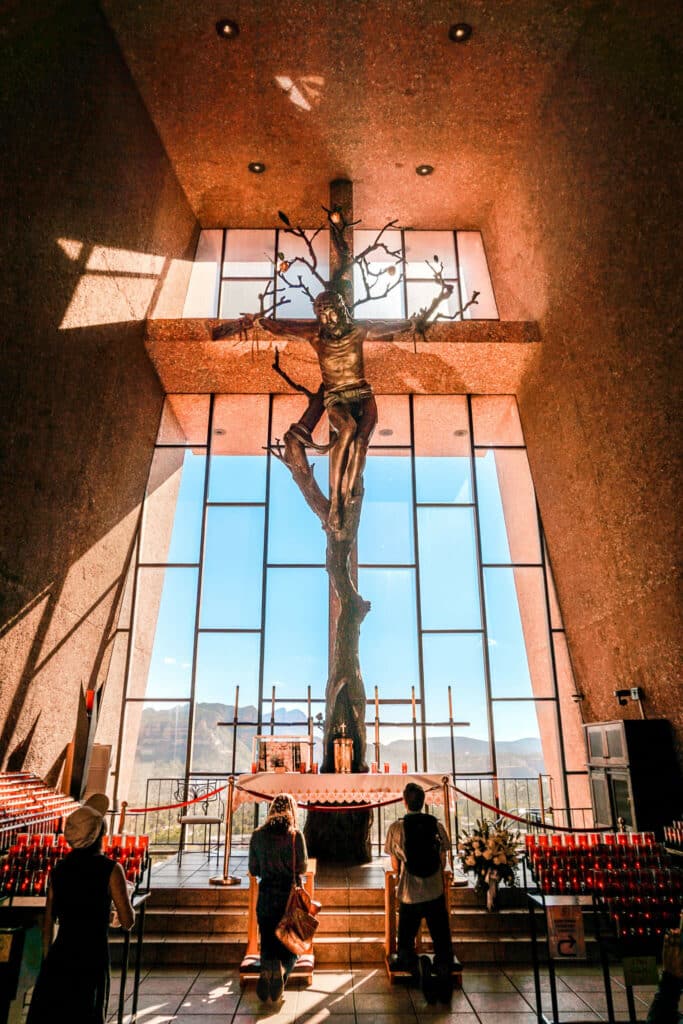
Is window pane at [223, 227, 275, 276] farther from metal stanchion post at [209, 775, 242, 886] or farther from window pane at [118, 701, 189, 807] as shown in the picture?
metal stanchion post at [209, 775, 242, 886]

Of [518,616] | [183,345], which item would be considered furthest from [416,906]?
[183,345]

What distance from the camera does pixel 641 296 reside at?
17.6 ft

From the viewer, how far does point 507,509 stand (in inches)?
364

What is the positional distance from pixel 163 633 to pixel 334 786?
370cm

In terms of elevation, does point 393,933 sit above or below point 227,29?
below

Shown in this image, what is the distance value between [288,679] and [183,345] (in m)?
Answer: 4.40

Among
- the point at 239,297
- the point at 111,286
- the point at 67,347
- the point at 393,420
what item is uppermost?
the point at 239,297

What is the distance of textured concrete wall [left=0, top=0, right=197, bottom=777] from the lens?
16.2ft

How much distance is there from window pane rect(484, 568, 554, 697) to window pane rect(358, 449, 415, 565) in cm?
124

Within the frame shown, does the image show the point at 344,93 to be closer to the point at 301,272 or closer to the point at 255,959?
the point at 301,272

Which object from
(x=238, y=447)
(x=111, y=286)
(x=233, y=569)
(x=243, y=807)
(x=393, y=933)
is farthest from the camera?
(x=238, y=447)

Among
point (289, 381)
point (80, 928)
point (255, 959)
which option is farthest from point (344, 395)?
point (80, 928)

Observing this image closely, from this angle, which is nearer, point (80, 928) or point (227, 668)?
point (80, 928)

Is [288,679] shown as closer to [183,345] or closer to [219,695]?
[219,695]
